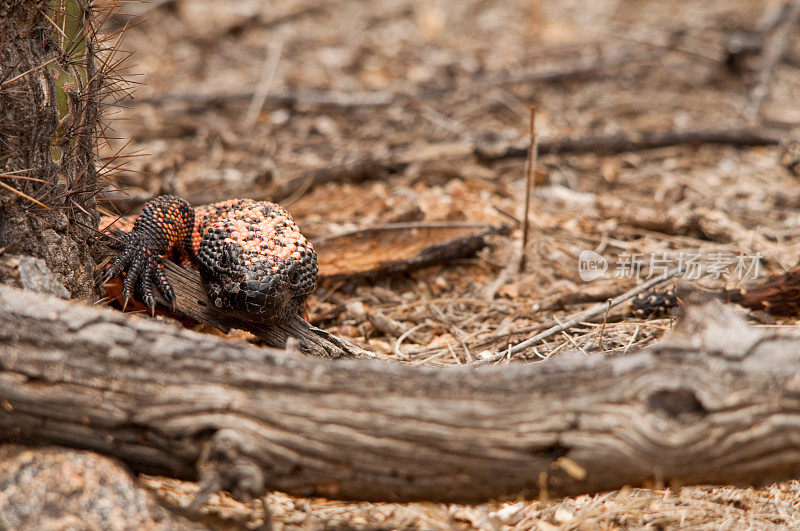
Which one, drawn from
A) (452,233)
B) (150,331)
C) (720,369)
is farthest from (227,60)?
(720,369)

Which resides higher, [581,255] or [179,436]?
[179,436]

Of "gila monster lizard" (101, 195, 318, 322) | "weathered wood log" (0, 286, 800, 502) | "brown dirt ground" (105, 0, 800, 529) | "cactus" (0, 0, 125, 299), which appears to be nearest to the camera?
"weathered wood log" (0, 286, 800, 502)

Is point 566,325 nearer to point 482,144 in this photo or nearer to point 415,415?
point 415,415

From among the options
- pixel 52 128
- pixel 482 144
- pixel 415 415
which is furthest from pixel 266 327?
pixel 482 144

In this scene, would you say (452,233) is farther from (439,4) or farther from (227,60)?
(439,4)

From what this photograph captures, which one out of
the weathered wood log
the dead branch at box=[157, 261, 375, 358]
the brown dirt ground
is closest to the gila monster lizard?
the dead branch at box=[157, 261, 375, 358]

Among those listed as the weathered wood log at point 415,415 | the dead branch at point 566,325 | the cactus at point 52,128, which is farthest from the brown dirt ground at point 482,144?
the weathered wood log at point 415,415

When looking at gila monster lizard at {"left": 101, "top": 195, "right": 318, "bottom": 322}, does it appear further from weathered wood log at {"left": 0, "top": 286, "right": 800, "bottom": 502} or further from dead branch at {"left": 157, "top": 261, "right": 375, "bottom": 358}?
weathered wood log at {"left": 0, "top": 286, "right": 800, "bottom": 502}
